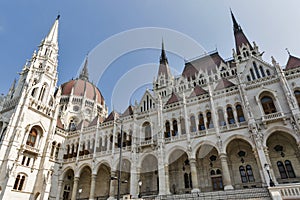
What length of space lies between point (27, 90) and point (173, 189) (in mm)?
24763

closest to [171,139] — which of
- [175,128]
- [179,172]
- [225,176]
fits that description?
[175,128]

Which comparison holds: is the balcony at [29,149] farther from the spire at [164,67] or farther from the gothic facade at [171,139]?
the spire at [164,67]

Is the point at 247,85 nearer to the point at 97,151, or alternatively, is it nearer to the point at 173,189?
the point at 173,189

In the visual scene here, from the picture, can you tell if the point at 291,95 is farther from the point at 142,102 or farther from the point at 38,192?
the point at 38,192

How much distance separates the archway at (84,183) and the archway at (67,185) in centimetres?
157

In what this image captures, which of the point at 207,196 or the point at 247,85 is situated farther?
the point at 247,85

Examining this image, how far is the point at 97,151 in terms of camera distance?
93.6 feet

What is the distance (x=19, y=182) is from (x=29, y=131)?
255 inches

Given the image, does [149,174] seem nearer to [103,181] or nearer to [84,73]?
[103,181]

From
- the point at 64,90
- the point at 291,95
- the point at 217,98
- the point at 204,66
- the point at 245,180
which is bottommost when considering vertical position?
the point at 245,180

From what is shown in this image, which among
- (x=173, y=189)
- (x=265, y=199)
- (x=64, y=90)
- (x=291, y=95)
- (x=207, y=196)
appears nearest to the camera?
(x=265, y=199)

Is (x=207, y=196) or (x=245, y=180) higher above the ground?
(x=245, y=180)

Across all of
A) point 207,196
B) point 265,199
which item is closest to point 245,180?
point 207,196

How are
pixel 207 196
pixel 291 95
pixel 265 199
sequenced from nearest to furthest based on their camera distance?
pixel 265 199
pixel 207 196
pixel 291 95
